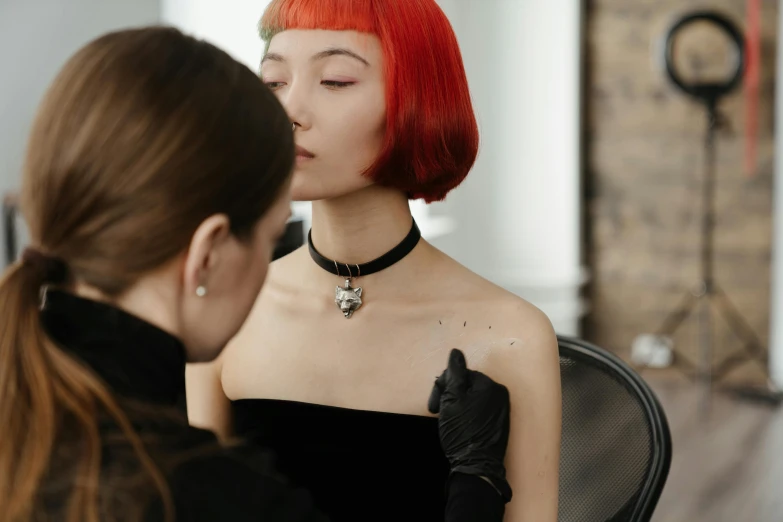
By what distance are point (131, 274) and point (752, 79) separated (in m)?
3.63

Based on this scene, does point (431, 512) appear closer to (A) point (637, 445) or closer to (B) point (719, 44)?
(A) point (637, 445)

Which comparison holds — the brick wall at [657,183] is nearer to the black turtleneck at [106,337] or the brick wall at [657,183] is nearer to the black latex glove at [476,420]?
the black latex glove at [476,420]

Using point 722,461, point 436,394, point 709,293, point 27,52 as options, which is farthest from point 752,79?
point 436,394

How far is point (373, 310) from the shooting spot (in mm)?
1107

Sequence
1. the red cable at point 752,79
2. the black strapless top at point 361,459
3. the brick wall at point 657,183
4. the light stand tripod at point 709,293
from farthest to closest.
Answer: the brick wall at point 657,183
the red cable at point 752,79
the light stand tripod at point 709,293
the black strapless top at point 361,459

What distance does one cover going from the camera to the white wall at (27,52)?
229 cm

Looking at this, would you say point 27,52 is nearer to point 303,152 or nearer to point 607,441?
point 303,152

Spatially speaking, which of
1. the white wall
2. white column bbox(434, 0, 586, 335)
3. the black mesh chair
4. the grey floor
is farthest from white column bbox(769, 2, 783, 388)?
the black mesh chair

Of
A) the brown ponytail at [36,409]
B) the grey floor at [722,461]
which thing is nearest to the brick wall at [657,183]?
the grey floor at [722,461]

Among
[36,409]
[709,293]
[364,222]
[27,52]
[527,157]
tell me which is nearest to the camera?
[36,409]

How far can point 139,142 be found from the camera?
24.9 inches

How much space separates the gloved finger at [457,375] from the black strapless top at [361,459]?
0.11 metres

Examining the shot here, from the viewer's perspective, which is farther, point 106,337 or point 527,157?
point 527,157

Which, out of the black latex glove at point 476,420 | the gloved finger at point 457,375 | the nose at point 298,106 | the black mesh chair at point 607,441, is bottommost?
the black mesh chair at point 607,441
